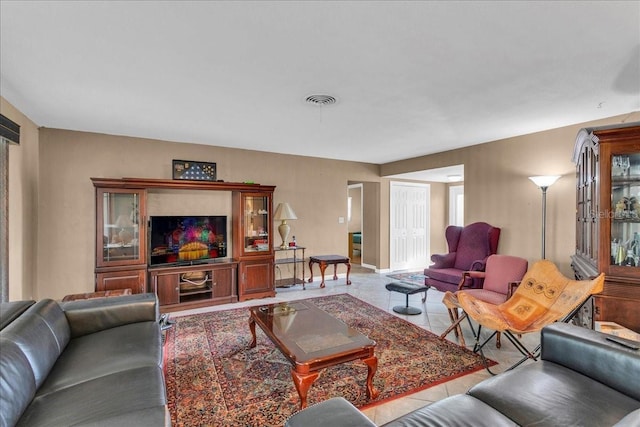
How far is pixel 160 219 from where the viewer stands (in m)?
4.34

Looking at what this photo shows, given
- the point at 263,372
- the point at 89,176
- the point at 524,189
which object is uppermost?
the point at 89,176

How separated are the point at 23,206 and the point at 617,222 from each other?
5.81 m

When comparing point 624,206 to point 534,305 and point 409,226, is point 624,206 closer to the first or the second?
point 534,305

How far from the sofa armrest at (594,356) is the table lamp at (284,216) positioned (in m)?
3.93

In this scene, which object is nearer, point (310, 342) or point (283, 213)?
point (310, 342)

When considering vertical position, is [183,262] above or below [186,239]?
below

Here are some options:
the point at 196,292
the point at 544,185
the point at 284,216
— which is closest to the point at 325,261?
the point at 284,216

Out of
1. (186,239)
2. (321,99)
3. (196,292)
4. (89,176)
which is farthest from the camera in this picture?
(186,239)

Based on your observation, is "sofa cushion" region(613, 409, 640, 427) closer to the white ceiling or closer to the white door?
the white ceiling

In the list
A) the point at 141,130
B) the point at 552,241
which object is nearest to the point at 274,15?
the point at 141,130

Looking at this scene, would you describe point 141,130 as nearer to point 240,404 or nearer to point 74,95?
point 74,95

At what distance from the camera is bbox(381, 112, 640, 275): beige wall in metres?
3.81

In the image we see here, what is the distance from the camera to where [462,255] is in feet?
15.6


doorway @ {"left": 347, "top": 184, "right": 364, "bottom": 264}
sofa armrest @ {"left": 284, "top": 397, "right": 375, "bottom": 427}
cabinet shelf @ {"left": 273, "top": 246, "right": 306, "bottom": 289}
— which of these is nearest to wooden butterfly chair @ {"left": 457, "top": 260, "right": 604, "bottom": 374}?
sofa armrest @ {"left": 284, "top": 397, "right": 375, "bottom": 427}
